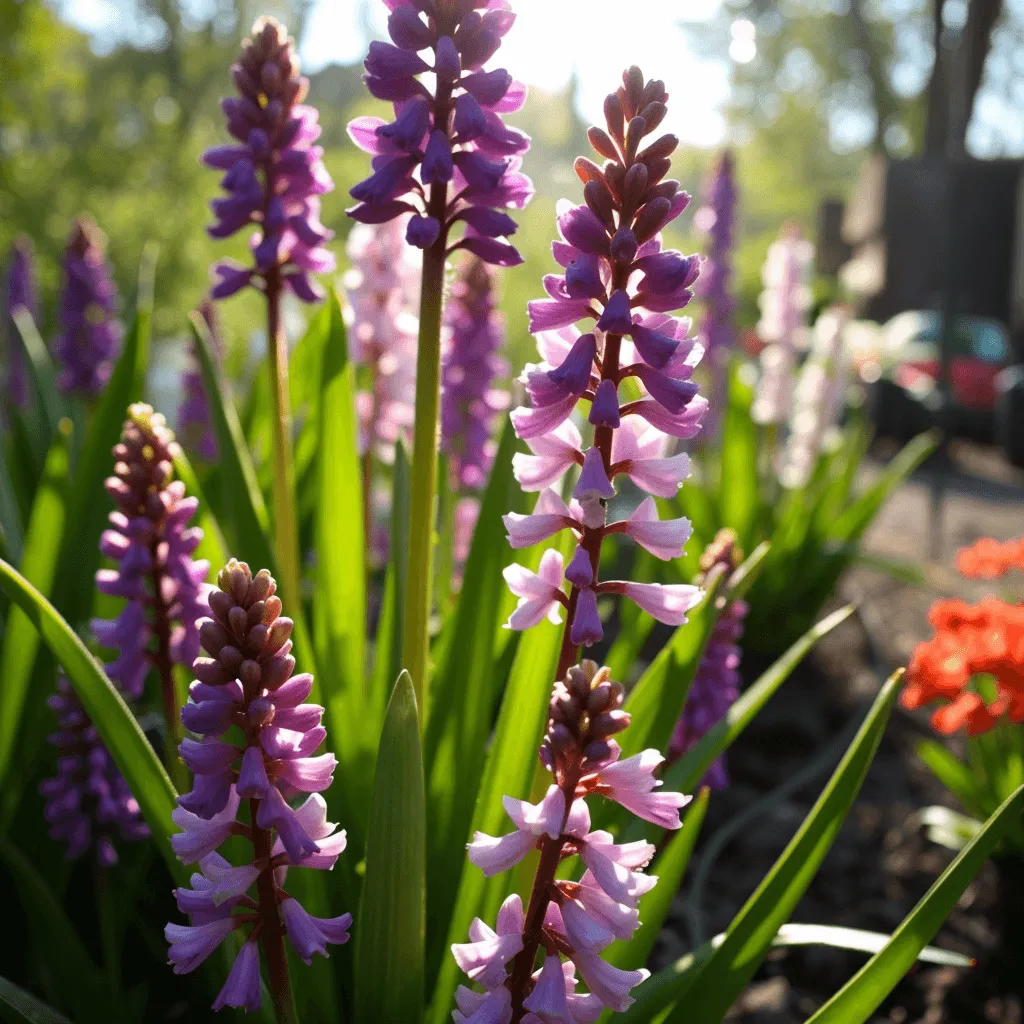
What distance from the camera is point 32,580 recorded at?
1.99 metres

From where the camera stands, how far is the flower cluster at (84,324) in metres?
3.78

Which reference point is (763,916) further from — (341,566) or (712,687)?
(341,566)

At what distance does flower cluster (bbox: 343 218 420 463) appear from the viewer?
8.30 feet

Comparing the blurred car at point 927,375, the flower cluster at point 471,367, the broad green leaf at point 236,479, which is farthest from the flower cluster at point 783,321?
the blurred car at point 927,375

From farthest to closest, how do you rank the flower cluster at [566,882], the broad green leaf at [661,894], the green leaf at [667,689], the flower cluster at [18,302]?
the flower cluster at [18,302]
the green leaf at [667,689]
the broad green leaf at [661,894]
the flower cluster at [566,882]

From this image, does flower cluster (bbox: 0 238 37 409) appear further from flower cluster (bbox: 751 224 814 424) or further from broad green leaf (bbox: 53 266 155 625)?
flower cluster (bbox: 751 224 814 424)

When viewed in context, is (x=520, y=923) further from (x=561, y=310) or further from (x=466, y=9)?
(x=466, y=9)

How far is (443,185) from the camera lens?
47.5 inches

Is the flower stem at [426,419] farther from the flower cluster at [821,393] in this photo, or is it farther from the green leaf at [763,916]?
the flower cluster at [821,393]

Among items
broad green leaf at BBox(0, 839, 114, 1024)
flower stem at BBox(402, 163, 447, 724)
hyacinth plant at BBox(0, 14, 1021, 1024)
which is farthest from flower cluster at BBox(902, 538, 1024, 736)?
broad green leaf at BBox(0, 839, 114, 1024)

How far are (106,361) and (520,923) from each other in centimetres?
338

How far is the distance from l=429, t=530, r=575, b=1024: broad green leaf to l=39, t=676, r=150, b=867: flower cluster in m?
0.55

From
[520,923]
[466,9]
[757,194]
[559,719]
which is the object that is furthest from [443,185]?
[757,194]

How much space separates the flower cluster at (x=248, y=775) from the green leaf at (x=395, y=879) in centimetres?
12
